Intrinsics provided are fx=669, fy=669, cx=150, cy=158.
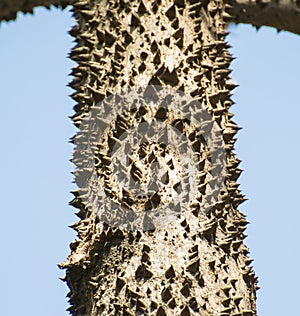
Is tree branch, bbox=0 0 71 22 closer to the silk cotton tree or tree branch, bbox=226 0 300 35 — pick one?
the silk cotton tree

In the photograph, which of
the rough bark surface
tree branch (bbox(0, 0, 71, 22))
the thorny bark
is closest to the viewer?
tree branch (bbox(0, 0, 71, 22))

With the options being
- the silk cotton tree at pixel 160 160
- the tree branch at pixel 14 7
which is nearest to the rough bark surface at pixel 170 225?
the silk cotton tree at pixel 160 160

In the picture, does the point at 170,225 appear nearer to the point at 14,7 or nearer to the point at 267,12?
the point at 14,7

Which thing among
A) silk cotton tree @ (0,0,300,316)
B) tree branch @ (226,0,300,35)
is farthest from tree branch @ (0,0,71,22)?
tree branch @ (226,0,300,35)

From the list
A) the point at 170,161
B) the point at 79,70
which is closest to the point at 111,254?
the point at 170,161

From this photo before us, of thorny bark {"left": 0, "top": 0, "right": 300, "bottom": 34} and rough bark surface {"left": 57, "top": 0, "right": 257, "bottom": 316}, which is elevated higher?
thorny bark {"left": 0, "top": 0, "right": 300, "bottom": 34}

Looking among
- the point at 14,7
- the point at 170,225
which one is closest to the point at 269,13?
the point at 170,225

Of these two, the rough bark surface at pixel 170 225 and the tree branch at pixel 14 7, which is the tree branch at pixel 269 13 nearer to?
the rough bark surface at pixel 170 225
